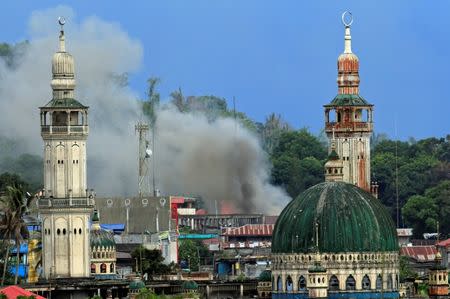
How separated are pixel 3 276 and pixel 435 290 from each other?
76.4ft

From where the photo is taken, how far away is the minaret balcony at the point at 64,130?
167 metres

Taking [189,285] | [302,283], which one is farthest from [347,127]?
[302,283]

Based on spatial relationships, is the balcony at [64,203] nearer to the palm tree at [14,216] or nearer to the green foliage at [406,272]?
the palm tree at [14,216]

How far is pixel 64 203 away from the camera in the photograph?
545 feet

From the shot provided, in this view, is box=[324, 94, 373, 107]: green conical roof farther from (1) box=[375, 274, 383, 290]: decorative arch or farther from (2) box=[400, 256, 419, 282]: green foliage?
(1) box=[375, 274, 383, 290]: decorative arch

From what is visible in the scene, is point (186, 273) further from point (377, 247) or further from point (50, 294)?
point (377, 247)

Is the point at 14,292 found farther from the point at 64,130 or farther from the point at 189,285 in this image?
the point at 64,130

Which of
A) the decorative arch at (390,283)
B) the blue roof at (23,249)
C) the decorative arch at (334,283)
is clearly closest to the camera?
the decorative arch at (334,283)

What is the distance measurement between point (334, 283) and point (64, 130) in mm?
26875

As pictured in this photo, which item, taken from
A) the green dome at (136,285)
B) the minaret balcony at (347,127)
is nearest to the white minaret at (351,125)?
the minaret balcony at (347,127)

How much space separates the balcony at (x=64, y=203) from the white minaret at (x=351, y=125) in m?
15.6

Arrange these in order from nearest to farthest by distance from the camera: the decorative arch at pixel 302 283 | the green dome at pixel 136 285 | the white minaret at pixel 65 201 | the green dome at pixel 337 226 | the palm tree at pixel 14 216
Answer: the decorative arch at pixel 302 283 → the green dome at pixel 337 226 → the green dome at pixel 136 285 → the palm tree at pixel 14 216 → the white minaret at pixel 65 201

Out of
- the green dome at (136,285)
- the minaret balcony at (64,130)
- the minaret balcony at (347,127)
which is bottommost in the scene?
the green dome at (136,285)

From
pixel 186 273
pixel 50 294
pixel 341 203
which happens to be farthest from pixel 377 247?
pixel 186 273
